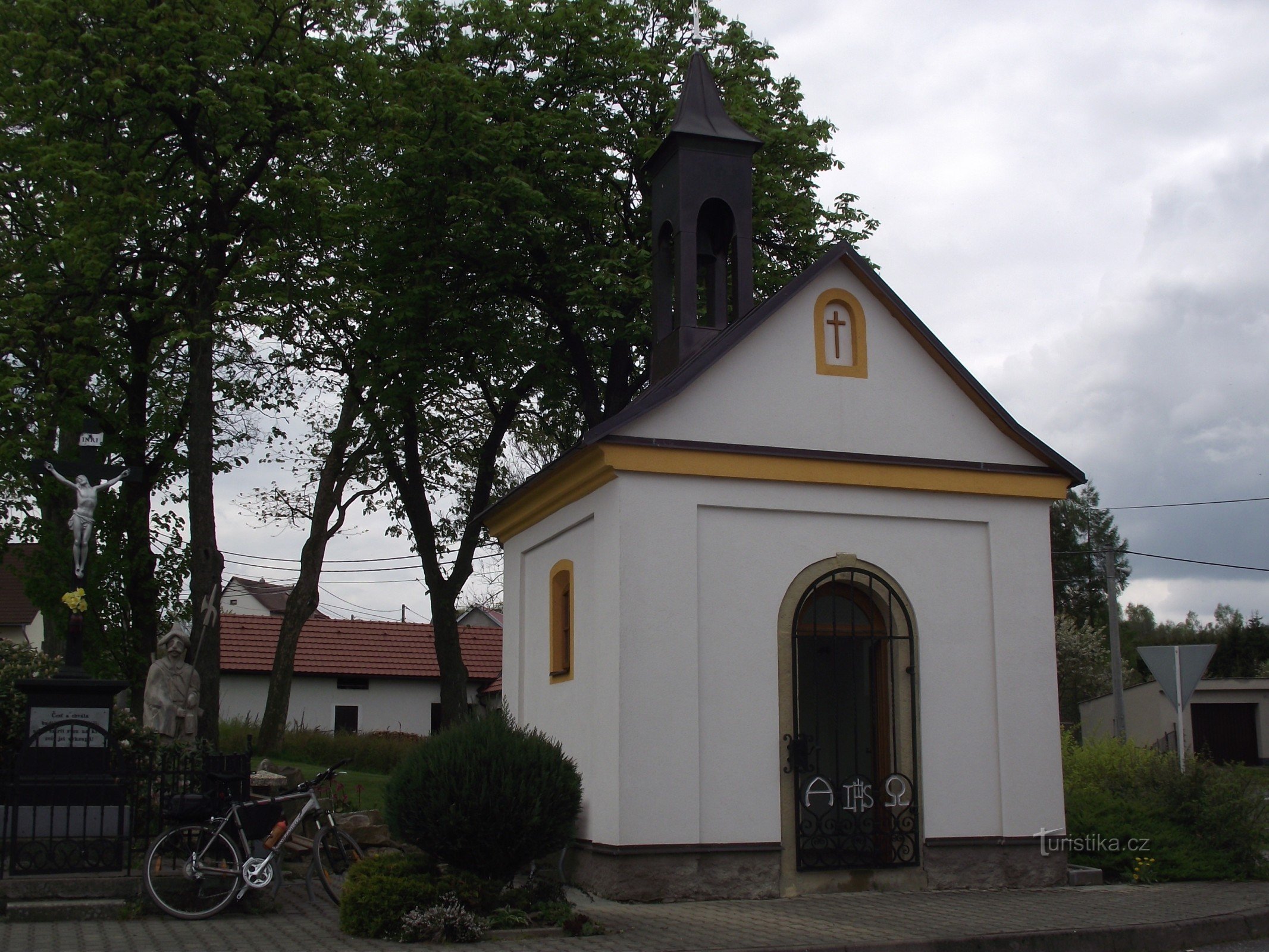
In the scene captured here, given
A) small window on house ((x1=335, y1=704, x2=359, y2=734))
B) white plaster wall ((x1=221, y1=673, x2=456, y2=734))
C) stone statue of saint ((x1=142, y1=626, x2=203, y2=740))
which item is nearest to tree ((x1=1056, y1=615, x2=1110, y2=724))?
white plaster wall ((x1=221, y1=673, x2=456, y2=734))

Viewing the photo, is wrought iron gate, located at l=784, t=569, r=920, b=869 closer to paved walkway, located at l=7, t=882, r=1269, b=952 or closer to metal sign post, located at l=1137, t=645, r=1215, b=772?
paved walkway, located at l=7, t=882, r=1269, b=952

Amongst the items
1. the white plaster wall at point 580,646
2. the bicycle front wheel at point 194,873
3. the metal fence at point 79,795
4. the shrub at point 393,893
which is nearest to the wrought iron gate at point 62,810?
the metal fence at point 79,795

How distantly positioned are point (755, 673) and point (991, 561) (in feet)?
9.19

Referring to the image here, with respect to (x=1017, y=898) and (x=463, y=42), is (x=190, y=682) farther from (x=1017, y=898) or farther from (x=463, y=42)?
(x=463, y=42)

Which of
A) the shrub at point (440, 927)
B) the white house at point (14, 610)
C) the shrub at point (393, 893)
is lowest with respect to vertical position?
the shrub at point (440, 927)

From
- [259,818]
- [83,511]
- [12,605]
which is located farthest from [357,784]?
[12,605]

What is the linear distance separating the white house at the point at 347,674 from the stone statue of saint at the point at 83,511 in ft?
91.2

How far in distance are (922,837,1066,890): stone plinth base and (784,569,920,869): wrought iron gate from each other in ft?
0.84

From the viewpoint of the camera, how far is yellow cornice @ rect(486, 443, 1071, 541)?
10969 millimetres

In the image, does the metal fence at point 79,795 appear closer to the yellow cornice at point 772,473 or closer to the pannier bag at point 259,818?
the pannier bag at point 259,818

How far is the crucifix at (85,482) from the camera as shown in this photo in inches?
475

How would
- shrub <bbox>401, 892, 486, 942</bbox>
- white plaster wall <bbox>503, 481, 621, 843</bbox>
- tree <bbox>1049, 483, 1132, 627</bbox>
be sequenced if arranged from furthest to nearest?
tree <bbox>1049, 483, 1132, 627</bbox> < white plaster wall <bbox>503, 481, 621, 843</bbox> < shrub <bbox>401, 892, 486, 942</bbox>

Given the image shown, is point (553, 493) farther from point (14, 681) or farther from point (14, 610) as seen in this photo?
point (14, 610)

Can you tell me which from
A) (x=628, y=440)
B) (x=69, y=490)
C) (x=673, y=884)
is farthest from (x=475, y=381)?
(x=673, y=884)
